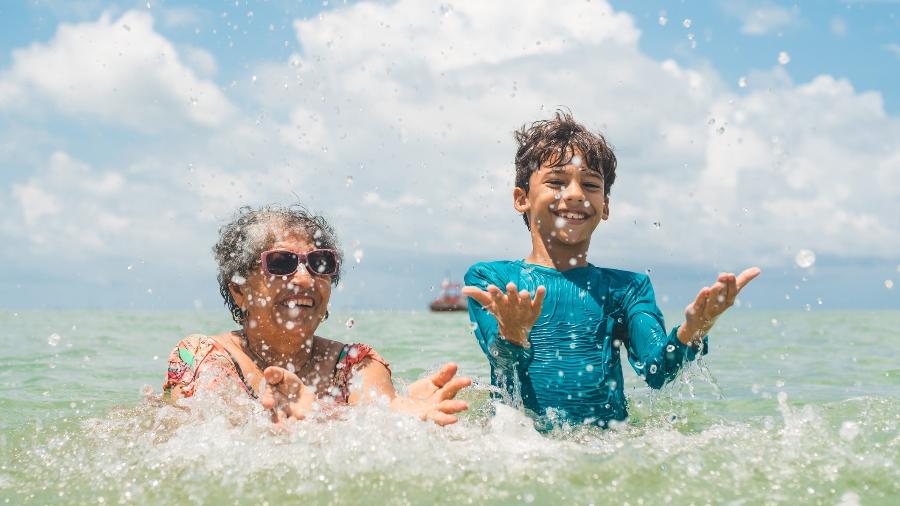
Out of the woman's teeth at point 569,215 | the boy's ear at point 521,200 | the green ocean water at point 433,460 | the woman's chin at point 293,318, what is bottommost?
the green ocean water at point 433,460

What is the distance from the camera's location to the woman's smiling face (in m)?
4.57

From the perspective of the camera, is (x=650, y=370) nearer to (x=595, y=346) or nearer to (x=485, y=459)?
(x=595, y=346)

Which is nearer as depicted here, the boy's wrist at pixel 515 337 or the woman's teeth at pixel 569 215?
the boy's wrist at pixel 515 337

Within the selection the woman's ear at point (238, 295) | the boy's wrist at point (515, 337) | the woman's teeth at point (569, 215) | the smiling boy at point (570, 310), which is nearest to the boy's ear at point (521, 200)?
the smiling boy at point (570, 310)

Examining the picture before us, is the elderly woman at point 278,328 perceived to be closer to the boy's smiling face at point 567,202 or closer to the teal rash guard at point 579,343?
the teal rash guard at point 579,343

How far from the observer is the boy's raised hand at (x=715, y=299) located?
378 centimetres

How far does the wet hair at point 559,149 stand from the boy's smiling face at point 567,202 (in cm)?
5

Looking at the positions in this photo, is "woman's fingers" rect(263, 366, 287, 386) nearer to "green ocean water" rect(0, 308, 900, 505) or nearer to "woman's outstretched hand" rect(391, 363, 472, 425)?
"green ocean water" rect(0, 308, 900, 505)

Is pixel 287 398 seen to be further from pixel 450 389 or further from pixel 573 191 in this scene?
pixel 573 191

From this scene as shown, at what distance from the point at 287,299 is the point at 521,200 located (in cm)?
161

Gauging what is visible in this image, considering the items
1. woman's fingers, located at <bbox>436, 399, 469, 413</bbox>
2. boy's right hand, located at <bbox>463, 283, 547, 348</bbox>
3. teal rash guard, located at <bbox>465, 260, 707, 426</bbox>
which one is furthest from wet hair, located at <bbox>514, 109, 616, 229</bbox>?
woman's fingers, located at <bbox>436, 399, 469, 413</bbox>

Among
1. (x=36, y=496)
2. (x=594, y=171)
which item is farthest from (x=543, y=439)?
(x=36, y=496)

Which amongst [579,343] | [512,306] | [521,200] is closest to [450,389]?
[512,306]

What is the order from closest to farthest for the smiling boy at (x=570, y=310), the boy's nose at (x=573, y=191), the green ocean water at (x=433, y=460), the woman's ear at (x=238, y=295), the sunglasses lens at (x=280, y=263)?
1. the green ocean water at (x=433, y=460)
2. the smiling boy at (x=570, y=310)
3. the sunglasses lens at (x=280, y=263)
4. the boy's nose at (x=573, y=191)
5. the woman's ear at (x=238, y=295)
